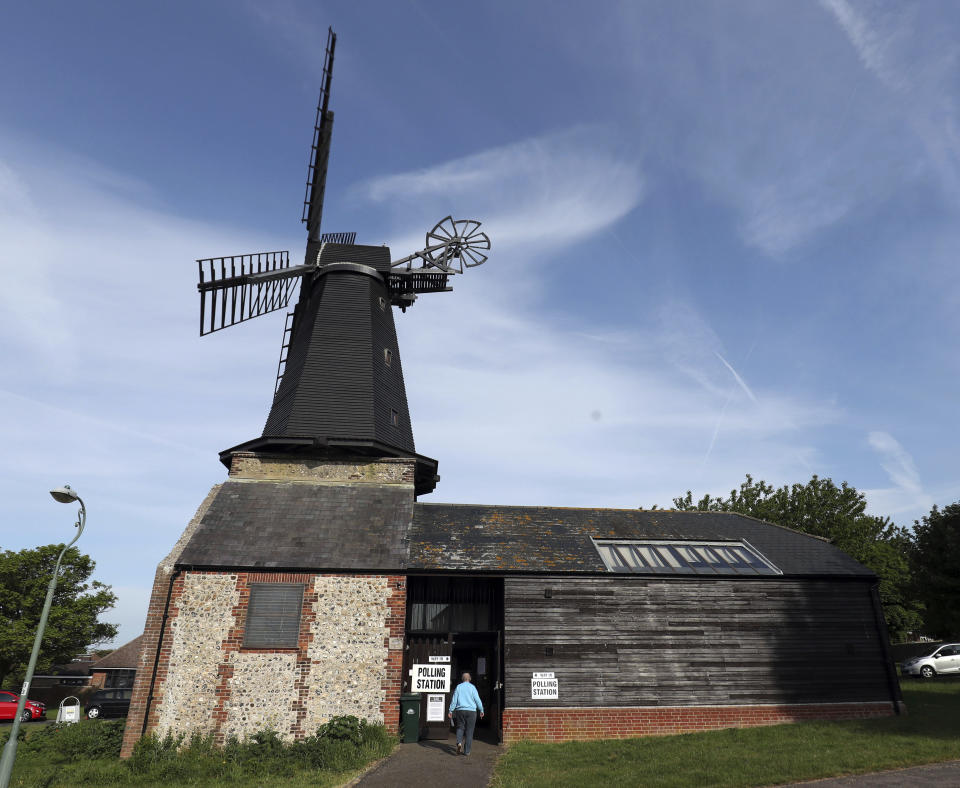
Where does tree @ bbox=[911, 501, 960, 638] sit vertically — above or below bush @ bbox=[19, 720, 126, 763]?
above

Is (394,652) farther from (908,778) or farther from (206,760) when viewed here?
(908,778)

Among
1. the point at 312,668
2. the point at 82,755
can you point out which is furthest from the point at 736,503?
the point at 82,755

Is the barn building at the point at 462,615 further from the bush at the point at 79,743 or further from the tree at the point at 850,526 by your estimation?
the tree at the point at 850,526

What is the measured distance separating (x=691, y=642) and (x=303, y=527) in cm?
1100

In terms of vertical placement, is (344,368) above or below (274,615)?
above

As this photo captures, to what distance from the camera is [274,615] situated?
1475 centimetres

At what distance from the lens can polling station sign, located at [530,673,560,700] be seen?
568 inches

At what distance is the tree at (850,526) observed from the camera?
33.3 m

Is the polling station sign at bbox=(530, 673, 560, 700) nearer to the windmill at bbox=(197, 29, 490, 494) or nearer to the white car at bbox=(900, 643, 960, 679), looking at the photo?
the windmill at bbox=(197, 29, 490, 494)

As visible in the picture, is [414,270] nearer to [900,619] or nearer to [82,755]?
[82,755]

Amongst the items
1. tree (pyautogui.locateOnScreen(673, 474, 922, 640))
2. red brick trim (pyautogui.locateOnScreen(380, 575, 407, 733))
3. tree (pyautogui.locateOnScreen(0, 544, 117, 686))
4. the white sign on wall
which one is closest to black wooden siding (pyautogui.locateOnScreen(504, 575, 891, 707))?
the white sign on wall

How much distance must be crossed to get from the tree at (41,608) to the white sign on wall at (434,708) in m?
27.2

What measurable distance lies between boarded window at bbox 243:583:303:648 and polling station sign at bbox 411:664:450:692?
128 inches

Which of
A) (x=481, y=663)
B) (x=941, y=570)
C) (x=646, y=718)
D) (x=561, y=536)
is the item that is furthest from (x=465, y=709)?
(x=941, y=570)
